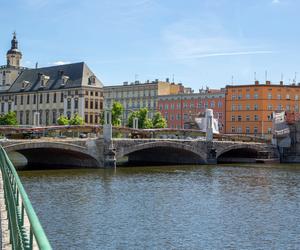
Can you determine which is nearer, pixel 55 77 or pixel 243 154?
pixel 243 154

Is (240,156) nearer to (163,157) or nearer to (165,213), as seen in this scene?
(163,157)

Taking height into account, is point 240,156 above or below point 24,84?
below

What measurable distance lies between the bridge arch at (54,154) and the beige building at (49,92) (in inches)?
2081

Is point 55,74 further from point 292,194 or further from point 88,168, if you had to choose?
point 292,194

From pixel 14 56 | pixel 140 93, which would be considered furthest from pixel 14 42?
pixel 140 93

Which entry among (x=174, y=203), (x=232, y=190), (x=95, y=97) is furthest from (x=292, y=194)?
(x=95, y=97)

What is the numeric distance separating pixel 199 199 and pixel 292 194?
692 cm

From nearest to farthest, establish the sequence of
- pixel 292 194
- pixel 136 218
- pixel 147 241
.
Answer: pixel 147 241
pixel 136 218
pixel 292 194

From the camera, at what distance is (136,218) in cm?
2225

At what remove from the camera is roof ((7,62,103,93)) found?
112m

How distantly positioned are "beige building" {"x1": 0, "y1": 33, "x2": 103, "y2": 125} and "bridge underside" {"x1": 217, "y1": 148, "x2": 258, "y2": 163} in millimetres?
44674

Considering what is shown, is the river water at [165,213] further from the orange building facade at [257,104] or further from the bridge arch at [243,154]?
the orange building facade at [257,104]

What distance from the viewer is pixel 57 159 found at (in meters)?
56.0

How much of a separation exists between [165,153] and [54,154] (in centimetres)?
1703
